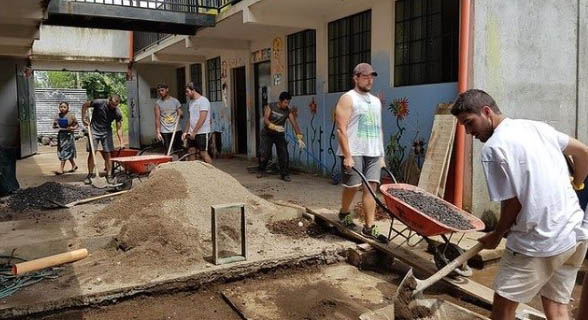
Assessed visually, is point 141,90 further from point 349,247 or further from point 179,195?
point 349,247

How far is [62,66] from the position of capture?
17.2 metres

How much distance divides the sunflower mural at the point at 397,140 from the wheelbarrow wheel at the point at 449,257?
3.25 meters

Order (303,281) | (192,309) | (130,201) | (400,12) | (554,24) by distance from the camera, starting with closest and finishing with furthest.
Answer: (192,309) < (303,281) < (130,201) < (554,24) < (400,12)

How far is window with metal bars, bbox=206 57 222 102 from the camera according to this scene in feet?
47.4

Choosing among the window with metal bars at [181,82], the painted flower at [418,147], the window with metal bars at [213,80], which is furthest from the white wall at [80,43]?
the painted flower at [418,147]

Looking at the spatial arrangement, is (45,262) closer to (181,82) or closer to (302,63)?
(302,63)

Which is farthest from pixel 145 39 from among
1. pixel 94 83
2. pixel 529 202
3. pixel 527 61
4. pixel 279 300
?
pixel 94 83

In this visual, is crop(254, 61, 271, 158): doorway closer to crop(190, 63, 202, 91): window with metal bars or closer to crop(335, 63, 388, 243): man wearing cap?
crop(190, 63, 202, 91): window with metal bars

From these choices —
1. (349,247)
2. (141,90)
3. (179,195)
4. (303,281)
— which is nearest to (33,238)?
(179,195)

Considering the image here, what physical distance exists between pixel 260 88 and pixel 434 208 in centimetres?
828

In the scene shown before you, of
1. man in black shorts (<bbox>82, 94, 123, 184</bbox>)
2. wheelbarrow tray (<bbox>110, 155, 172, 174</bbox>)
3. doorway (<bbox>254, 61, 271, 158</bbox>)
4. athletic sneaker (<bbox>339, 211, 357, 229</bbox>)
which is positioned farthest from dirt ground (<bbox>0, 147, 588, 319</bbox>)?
doorway (<bbox>254, 61, 271, 158</bbox>)

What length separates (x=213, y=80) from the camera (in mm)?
14859

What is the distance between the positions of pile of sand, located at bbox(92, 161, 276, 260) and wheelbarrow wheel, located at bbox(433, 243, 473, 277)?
2.01 m

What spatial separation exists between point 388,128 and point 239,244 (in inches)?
145
